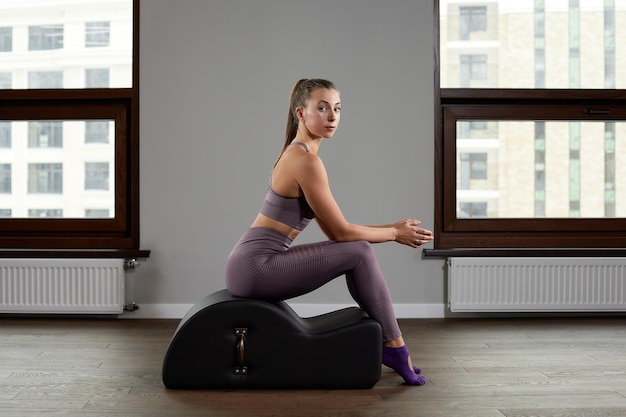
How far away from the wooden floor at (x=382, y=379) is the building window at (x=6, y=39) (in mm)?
1622

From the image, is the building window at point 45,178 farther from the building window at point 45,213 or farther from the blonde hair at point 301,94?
the blonde hair at point 301,94

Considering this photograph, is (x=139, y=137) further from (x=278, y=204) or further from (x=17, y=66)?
(x=278, y=204)

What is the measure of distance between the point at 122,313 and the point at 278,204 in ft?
5.98

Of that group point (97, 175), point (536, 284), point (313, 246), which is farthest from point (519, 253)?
point (97, 175)

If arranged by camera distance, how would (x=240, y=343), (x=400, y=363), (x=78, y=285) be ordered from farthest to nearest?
(x=78, y=285) < (x=400, y=363) < (x=240, y=343)

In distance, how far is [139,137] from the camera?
12.4ft

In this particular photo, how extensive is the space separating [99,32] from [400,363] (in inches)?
106

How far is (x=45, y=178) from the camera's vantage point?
3.91 metres

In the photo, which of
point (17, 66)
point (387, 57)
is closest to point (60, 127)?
point (17, 66)

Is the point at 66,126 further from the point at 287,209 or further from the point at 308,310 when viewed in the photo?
the point at 287,209

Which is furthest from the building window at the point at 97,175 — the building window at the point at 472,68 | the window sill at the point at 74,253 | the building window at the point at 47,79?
the building window at the point at 472,68

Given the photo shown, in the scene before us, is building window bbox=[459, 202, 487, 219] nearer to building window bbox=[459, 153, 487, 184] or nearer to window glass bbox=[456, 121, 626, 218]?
window glass bbox=[456, 121, 626, 218]

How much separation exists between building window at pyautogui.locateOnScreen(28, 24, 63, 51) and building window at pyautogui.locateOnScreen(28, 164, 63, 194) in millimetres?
687

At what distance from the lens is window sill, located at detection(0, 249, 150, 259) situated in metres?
3.72
